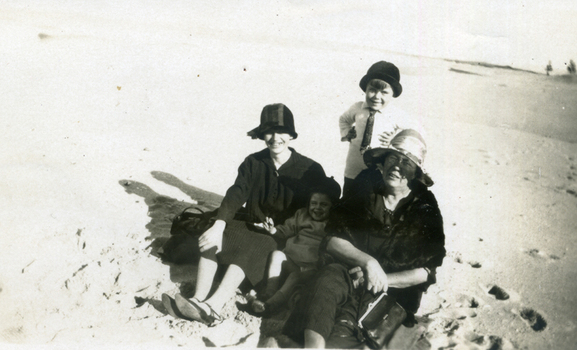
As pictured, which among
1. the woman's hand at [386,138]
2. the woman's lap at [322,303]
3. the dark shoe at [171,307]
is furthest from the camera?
the woman's hand at [386,138]

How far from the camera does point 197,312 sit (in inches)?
142

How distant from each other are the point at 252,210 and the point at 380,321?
1.26m

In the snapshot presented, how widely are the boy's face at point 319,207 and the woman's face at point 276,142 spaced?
17.6 inches

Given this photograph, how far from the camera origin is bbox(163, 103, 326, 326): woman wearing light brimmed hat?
3676 millimetres

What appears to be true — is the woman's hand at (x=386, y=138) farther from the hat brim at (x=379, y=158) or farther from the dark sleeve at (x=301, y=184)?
the dark sleeve at (x=301, y=184)

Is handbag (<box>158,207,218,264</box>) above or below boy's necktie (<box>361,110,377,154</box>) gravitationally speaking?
below

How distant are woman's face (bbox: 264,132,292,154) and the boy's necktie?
0.62m

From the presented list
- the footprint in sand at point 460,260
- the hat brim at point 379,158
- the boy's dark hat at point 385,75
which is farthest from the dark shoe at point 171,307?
the boy's dark hat at point 385,75

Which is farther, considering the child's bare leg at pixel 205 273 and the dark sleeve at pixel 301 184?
the dark sleeve at pixel 301 184

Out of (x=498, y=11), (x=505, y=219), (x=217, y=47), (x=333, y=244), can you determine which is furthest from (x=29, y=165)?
(x=498, y=11)

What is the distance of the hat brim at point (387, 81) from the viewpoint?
4000 mm

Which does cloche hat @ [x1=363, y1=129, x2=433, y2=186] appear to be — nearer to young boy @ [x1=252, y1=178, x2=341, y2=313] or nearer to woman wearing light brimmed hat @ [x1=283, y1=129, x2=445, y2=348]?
woman wearing light brimmed hat @ [x1=283, y1=129, x2=445, y2=348]

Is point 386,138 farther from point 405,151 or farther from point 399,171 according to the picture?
point 399,171

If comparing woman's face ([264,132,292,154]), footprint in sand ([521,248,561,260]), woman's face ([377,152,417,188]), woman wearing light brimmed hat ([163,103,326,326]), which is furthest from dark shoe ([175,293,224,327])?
footprint in sand ([521,248,561,260])
